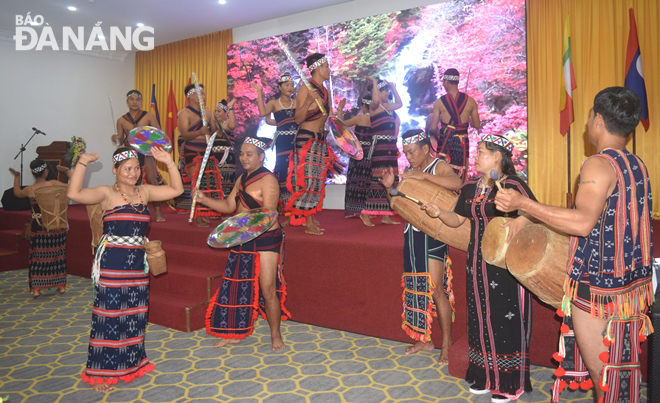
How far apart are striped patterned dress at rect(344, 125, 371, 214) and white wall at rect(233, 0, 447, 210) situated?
216 cm

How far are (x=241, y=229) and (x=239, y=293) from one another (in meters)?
0.63

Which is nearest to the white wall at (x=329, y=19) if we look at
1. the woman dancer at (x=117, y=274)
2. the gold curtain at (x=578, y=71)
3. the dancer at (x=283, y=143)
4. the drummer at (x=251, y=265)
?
A: the gold curtain at (x=578, y=71)

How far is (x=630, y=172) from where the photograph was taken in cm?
193

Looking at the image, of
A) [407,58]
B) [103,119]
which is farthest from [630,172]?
[103,119]

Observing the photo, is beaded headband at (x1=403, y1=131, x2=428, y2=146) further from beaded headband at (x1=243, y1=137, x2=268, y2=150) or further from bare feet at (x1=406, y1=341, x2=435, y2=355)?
bare feet at (x1=406, y1=341, x2=435, y2=355)

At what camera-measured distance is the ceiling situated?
7695mm

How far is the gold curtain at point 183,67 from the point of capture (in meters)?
9.38

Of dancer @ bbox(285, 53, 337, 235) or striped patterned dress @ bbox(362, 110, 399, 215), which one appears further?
striped patterned dress @ bbox(362, 110, 399, 215)

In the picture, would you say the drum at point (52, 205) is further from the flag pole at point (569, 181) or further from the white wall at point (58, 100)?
the flag pole at point (569, 181)

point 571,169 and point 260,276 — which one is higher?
point 571,169

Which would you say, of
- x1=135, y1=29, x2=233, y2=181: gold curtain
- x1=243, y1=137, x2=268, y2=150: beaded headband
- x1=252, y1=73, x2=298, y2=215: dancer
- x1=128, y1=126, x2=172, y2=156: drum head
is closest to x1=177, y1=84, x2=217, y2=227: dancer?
x1=252, y1=73, x2=298, y2=215: dancer

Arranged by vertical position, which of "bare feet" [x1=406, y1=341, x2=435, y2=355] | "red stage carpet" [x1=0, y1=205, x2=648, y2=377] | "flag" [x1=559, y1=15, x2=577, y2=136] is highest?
"flag" [x1=559, y1=15, x2=577, y2=136]

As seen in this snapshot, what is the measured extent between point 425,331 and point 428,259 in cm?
49

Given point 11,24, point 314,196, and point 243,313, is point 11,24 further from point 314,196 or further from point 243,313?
point 243,313
